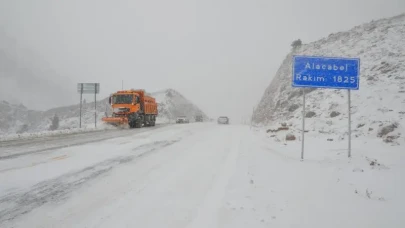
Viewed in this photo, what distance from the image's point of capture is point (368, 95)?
18.4 meters

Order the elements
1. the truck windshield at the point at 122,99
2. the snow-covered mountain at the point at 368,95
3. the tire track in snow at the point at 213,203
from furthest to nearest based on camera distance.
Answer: the truck windshield at the point at 122,99
the snow-covered mountain at the point at 368,95
the tire track in snow at the point at 213,203

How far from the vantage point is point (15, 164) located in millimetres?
7023

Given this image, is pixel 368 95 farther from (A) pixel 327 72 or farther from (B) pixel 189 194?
(B) pixel 189 194

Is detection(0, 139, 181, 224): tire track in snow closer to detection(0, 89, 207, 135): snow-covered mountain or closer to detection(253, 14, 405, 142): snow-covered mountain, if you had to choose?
detection(253, 14, 405, 142): snow-covered mountain

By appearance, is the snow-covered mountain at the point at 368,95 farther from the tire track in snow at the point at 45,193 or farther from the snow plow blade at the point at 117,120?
the snow plow blade at the point at 117,120

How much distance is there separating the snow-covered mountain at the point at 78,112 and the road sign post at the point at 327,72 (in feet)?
173

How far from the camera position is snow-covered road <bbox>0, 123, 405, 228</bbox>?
3.60 m

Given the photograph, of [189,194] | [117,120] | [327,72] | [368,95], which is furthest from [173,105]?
[189,194]

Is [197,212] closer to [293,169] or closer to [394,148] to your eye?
[293,169]

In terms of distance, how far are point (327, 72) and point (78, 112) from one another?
425 ft

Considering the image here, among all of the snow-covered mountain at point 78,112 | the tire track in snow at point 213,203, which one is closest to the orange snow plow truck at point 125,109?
the tire track in snow at point 213,203

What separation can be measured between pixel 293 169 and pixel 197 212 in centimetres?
446

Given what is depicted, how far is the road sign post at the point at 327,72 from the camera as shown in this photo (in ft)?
29.7

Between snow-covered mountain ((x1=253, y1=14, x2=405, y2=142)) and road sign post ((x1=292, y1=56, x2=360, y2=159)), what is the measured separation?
3810 mm
